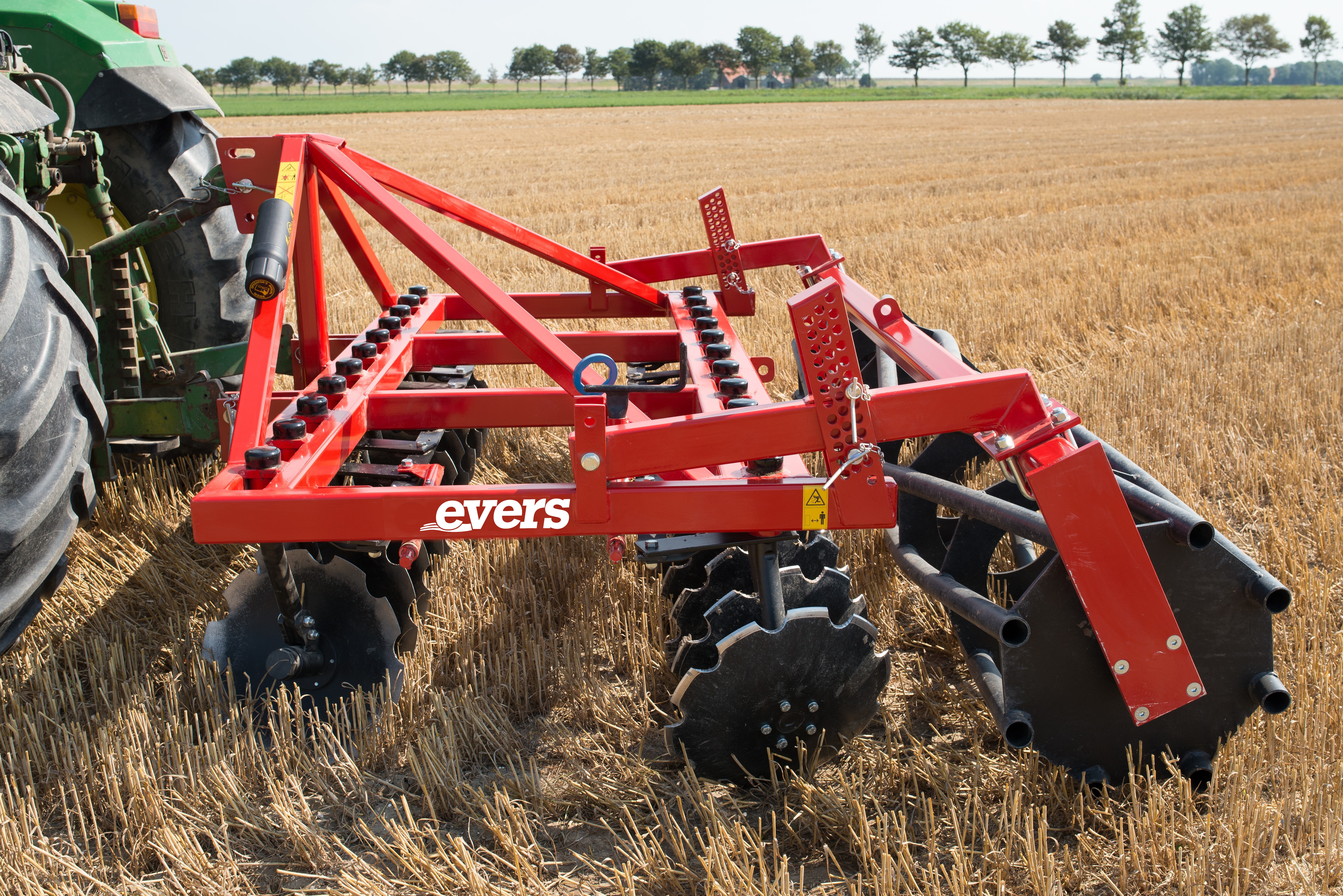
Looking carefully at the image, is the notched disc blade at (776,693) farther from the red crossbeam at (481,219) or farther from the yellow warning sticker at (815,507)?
the red crossbeam at (481,219)

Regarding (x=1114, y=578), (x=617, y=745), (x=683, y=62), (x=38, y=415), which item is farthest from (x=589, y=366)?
(x=683, y=62)

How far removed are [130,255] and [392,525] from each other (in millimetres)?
1959

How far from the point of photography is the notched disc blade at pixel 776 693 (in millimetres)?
2160

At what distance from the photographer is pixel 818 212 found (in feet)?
34.7

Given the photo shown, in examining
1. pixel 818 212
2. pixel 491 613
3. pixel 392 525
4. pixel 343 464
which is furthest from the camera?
pixel 818 212

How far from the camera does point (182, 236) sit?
3.42 metres

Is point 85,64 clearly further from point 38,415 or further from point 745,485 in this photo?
point 745,485

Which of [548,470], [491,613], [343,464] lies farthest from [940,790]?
[548,470]

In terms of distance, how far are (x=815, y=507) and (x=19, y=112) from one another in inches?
77.2

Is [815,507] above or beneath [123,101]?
beneath

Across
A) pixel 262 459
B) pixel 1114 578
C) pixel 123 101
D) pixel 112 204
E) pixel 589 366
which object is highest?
pixel 123 101

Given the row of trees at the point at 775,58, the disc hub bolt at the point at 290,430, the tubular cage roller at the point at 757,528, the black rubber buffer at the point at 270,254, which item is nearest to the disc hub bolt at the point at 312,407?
the tubular cage roller at the point at 757,528

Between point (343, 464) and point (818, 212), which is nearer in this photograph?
point (343, 464)

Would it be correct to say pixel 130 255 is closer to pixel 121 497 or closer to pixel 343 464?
pixel 121 497
